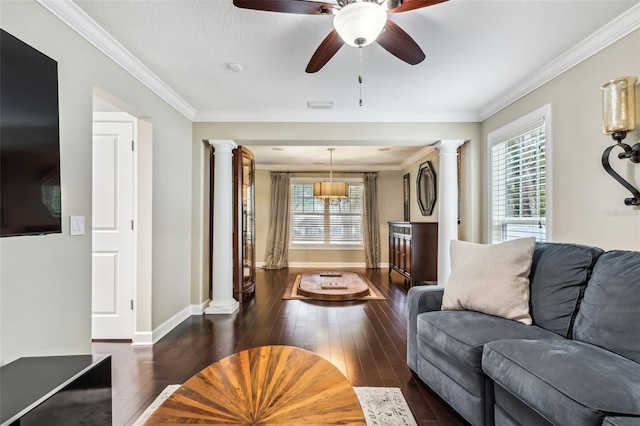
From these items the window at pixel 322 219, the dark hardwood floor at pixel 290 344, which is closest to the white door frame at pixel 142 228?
the dark hardwood floor at pixel 290 344

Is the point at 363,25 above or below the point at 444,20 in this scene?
below

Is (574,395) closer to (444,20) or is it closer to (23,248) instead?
(444,20)

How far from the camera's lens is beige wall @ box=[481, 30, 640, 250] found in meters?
2.04

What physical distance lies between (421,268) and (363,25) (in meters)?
4.10

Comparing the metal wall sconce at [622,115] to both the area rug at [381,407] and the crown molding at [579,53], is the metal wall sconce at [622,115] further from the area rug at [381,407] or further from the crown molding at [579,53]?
the area rug at [381,407]

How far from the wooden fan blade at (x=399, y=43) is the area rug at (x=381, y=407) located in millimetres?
2140

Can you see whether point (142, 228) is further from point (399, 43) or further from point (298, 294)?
point (399, 43)

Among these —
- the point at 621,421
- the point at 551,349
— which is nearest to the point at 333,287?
the point at 551,349

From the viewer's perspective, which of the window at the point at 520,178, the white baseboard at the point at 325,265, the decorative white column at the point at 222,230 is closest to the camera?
the window at the point at 520,178

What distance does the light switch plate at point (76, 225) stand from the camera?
1969 mm

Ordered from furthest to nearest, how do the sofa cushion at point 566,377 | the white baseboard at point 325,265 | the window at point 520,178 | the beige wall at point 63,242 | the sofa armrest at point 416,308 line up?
1. the white baseboard at point 325,265
2. the window at point 520,178
3. the sofa armrest at point 416,308
4. the beige wall at point 63,242
5. the sofa cushion at point 566,377

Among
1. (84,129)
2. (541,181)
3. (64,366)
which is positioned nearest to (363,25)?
(84,129)

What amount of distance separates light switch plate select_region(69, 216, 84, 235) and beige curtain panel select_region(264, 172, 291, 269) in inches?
211

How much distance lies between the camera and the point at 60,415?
1180mm
